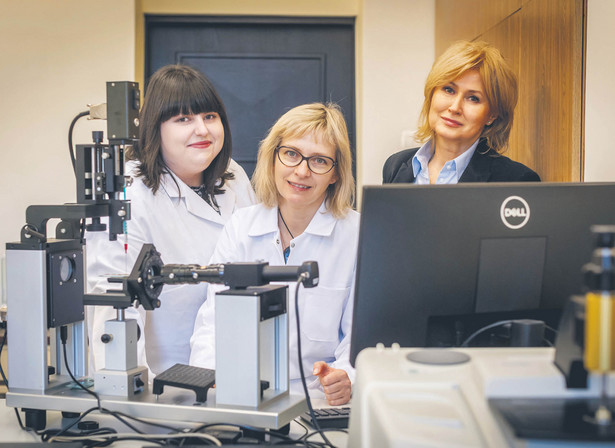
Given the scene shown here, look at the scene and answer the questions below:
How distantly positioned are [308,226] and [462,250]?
0.75 metres

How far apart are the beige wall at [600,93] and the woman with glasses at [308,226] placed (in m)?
0.65

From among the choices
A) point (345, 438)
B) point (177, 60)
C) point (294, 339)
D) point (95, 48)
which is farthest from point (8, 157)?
point (345, 438)

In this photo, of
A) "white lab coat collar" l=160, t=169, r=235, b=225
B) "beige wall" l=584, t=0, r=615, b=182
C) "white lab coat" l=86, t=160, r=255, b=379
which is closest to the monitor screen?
"beige wall" l=584, t=0, r=615, b=182

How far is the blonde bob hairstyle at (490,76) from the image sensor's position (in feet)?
6.22

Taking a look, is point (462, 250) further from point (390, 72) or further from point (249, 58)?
point (249, 58)

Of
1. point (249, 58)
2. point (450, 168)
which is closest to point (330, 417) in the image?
point (450, 168)

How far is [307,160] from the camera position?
5.72ft

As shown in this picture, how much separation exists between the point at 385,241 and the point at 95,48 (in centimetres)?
307

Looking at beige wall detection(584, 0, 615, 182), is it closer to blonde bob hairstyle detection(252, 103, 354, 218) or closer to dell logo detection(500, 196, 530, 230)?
blonde bob hairstyle detection(252, 103, 354, 218)

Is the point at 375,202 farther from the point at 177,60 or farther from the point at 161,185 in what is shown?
the point at 177,60

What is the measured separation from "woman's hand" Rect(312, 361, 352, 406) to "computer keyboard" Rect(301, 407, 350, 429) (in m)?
0.07

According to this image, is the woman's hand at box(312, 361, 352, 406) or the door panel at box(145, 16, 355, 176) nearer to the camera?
the woman's hand at box(312, 361, 352, 406)

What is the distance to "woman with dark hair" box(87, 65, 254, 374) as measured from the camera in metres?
1.92

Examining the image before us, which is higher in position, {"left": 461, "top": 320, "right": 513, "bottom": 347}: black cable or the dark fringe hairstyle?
the dark fringe hairstyle
